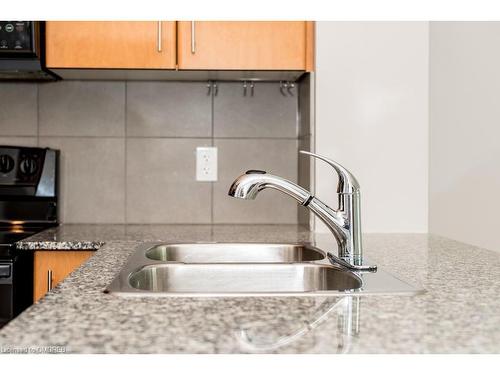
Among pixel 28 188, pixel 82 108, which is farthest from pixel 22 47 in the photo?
pixel 28 188

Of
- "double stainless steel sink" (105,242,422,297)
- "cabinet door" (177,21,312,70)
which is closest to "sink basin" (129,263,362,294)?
"double stainless steel sink" (105,242,422,297)

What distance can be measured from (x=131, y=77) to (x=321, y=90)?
2.32 ft

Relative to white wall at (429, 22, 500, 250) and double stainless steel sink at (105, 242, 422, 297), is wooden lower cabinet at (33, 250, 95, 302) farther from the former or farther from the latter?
white wall at (429, 22, 500, 250)

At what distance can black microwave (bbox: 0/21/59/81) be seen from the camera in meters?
1.75

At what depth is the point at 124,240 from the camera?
161cm

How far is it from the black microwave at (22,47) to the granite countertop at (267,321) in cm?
97

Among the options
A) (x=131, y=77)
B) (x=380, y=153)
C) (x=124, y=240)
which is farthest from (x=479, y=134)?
(x=131, y=77)

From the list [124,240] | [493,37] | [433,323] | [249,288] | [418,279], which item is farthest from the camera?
[124,240]

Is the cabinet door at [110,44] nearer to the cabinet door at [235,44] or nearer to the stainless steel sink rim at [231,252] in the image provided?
the cabinet door at [235,44]

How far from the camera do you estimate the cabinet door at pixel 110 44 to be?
1816 mm

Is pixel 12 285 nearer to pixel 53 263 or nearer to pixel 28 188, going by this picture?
pixel 53 263

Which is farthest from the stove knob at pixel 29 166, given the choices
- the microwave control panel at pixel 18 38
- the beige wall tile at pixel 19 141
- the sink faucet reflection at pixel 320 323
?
the sink faucet reflection at pixel 320 323
